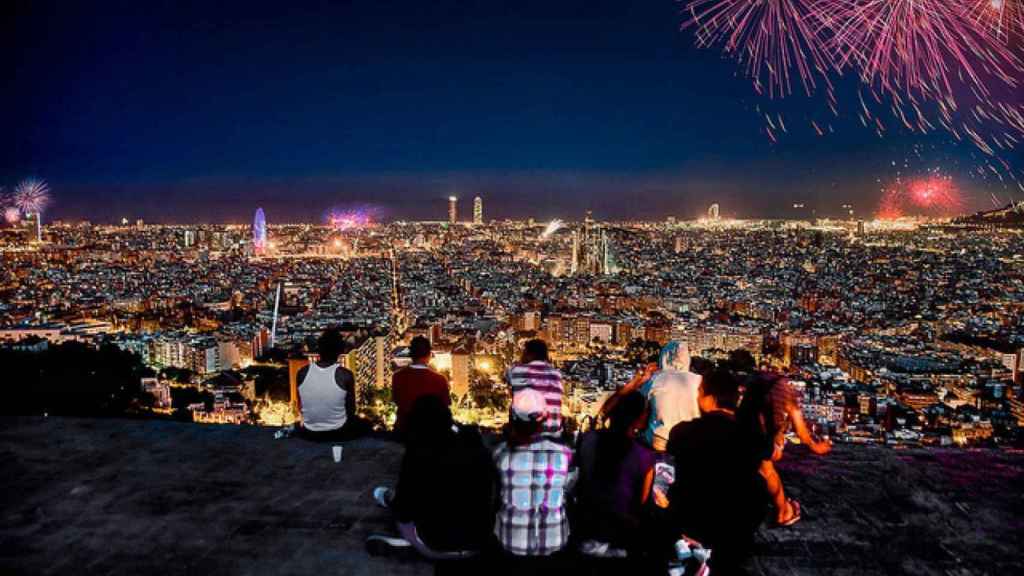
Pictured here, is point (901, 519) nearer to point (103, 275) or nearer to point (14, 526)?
point (14, 526)

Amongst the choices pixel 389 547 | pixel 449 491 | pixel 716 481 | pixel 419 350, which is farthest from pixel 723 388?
pixel 419 350

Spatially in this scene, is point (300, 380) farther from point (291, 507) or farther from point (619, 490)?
point (619, 490)

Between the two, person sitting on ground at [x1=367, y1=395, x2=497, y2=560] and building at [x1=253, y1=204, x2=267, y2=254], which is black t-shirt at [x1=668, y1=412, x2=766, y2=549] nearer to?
person sitting on ground at [x1=367, y1=395, x2=497, y2=560]

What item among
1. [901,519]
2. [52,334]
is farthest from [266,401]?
[901,519]

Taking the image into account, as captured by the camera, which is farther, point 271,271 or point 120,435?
point 271,271

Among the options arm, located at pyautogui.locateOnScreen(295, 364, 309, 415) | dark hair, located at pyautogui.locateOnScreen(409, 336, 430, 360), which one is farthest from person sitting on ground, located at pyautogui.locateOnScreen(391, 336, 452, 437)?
arm, located at pyautogui.locateOnScreen(295, 364, 309, 415)
